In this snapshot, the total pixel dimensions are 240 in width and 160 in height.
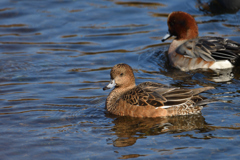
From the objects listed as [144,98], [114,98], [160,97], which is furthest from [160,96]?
[114,98]

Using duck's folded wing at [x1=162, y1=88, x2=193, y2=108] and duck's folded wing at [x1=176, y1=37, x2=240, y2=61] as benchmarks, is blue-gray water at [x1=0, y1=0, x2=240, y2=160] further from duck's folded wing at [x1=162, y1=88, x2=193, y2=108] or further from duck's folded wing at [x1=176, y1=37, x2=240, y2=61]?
duck's folded wing at [x1=176, y1=37, x2=240, y2=61]

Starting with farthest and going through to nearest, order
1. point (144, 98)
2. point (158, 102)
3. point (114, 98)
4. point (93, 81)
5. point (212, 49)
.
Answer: point (212, 49) → point (93, 81) → point (114, 98) → point (144, 98) → point (158, 102)

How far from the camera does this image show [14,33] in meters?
11.5

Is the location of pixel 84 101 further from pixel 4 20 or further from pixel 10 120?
pixel 4 20

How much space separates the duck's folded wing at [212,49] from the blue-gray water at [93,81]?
15.7 inches

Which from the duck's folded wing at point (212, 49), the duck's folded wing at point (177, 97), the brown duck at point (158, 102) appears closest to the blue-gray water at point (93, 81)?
the brown duck at point (158, 102)

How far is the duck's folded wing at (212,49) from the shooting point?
8.87 meters

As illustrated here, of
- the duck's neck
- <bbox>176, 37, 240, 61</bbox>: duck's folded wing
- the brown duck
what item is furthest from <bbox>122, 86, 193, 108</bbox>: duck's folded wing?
<bbox>176, 37, 240, 61</bbox>: duck's folded wing

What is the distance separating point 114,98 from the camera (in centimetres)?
704

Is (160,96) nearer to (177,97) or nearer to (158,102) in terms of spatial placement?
(158,102)

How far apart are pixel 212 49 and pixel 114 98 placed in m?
3.09

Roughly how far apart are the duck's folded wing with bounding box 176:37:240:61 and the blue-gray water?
1.31 feet

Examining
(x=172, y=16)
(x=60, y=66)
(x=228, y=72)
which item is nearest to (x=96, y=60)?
(x=60, y=66)

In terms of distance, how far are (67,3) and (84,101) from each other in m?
7.06
